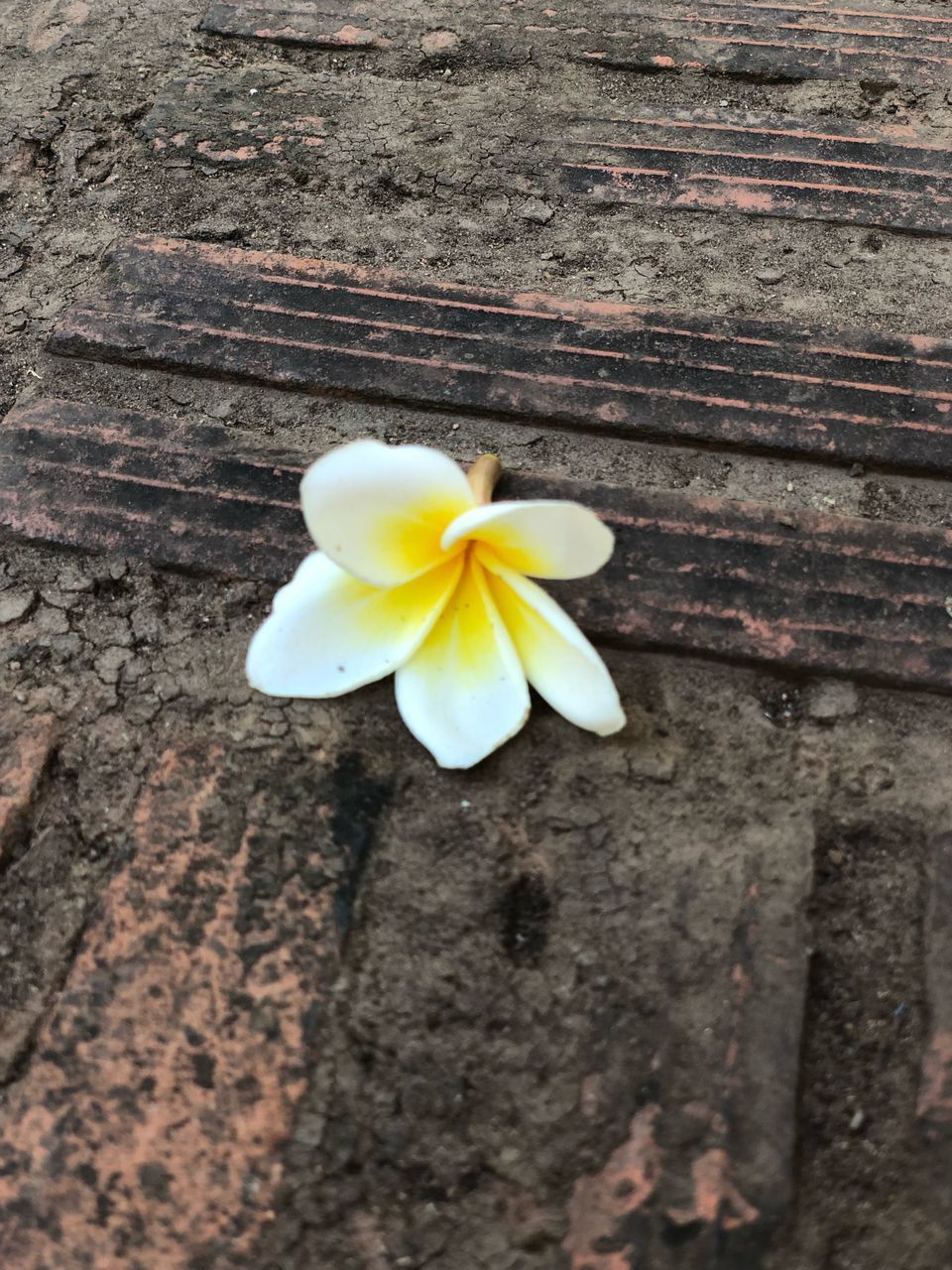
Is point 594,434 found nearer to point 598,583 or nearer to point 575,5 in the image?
point 598,583

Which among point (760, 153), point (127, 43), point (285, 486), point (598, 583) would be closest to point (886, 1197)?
point (598, 583)

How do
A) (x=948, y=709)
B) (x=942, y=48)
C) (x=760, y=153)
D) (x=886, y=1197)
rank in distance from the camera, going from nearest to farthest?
(x=886, y=1197)
(x=948, y=709)
(x=760, y=153)
(x=942, y=48)

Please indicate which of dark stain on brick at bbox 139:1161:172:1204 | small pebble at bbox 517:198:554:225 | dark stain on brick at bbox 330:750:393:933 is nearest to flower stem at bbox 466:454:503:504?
dark stain on brick at bbox 330:750:393:933

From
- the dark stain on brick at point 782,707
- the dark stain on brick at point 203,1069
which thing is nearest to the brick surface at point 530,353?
the dark stain on brick at point 782,707

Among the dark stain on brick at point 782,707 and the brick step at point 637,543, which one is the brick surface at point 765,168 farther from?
the dark stain on brick at point 782,707

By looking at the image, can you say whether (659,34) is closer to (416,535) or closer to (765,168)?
(765,168)

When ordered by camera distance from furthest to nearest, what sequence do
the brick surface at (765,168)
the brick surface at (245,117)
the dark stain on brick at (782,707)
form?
1. the brick surface at (245,117)
2. the brick surface at (765,168)
3. the dark stain on brick at (782,707)
